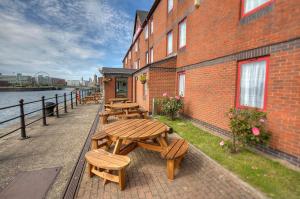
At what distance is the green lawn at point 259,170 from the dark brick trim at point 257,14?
3617 mm

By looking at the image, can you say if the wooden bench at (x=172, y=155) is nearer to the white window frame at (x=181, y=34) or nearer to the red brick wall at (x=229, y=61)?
the red brick wall at (x=229, y=61)

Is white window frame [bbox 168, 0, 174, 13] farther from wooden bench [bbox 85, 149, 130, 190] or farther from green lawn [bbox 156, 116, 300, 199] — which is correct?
wooden bench [bbox 85, 149, 130, 190]

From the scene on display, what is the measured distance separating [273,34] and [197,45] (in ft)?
10.9

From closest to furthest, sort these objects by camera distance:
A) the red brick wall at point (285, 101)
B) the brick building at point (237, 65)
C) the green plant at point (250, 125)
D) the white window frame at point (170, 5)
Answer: the red brick wall at point (285, 101)
the brick building at point (237, 65)
the green plant at point (250, 125)
the white window frame at point (170, 5)

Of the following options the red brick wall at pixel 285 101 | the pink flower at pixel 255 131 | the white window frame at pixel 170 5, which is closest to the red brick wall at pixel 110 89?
the white window frame at pixel 170 5

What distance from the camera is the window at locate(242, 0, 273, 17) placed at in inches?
150

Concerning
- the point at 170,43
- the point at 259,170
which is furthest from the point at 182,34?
the point at 259,170

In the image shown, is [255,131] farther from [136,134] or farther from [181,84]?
[181,84]

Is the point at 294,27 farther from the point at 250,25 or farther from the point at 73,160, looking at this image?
the point at 73,160

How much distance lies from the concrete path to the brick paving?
547 mm

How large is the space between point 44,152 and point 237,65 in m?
6.14

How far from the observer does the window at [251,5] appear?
12.5 ft

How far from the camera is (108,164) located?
8.13 feet

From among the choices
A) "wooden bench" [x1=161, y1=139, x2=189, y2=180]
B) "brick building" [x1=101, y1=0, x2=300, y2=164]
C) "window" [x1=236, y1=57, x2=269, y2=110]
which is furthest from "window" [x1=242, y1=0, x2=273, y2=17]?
"wooden bench" [x1=161, y1=139, x2=189, y2=180]
